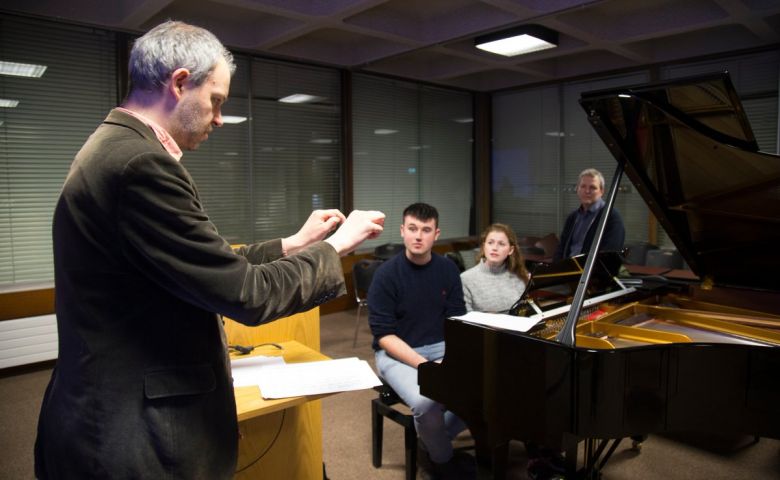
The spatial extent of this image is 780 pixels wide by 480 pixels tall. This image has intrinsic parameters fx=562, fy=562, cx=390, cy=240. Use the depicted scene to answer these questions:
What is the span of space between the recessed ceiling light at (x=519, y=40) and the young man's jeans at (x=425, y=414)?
3172 mm

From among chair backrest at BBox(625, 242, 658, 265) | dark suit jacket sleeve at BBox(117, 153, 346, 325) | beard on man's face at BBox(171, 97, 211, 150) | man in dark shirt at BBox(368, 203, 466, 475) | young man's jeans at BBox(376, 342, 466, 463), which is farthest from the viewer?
chair backrest at BBox(625, 242, 658, 265)

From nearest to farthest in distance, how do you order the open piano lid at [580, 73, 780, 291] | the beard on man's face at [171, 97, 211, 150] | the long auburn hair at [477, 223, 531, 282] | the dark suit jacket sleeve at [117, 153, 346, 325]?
1. the dark suit jacket sleeve at [117, 153, 346, 325]
2. the beard on man's face at [171, 97, 211, 150]
3. the open piano lid at [580, 73, 780, 291]
4. the long auburn hair at [477, 223, 531, 282]

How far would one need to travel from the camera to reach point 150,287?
103cm

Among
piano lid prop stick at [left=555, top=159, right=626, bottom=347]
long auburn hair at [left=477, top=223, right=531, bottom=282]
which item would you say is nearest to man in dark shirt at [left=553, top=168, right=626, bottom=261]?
long auburn hair at [left=477, top=223, right=531, bottom=282]

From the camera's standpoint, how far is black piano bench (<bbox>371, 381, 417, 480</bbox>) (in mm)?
2443

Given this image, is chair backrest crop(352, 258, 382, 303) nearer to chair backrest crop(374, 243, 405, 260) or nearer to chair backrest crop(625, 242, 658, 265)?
chair backrest crop(374, 243, 405, 260)

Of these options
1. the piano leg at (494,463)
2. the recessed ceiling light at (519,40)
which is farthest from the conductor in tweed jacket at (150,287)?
the recessed ceiling light at (519,40)

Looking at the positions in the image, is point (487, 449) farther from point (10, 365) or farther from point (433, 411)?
point (10, 365)

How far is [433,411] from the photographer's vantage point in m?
2.35

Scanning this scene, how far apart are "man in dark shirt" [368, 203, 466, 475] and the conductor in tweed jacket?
1.44 m

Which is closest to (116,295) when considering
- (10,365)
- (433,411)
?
(433,411)

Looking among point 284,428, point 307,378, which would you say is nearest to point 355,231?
point 307,378

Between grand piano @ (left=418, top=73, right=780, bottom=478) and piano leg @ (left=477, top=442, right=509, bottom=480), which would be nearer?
grand piano @ (left=418, top=73, right=780, bottom=478)

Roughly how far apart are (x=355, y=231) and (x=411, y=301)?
4.71 ft
